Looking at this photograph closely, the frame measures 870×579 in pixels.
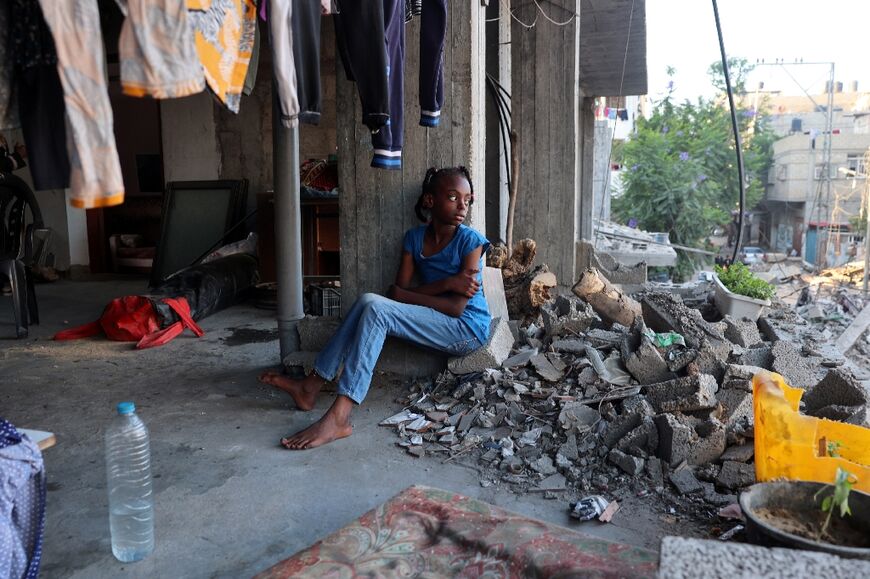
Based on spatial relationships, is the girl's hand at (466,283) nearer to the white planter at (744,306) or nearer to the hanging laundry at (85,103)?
the hanging laundry at (85,103)

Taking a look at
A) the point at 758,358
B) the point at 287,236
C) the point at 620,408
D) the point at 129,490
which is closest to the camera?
the point at 129,490

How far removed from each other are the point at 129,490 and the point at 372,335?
60.0 inches

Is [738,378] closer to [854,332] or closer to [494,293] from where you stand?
[494,293]

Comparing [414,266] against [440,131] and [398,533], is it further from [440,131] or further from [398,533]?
[398,533]

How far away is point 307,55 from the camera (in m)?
2.86

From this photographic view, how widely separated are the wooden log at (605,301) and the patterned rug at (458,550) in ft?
10.5

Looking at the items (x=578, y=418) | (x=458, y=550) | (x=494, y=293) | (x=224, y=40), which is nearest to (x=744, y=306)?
(x=494, y=293)

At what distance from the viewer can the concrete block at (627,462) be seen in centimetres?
318

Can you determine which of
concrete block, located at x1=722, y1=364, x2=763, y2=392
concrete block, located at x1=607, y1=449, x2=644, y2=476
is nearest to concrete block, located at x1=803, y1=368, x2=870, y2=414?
concrete block, located at x1=722, y1=364, x2=763, y2=392

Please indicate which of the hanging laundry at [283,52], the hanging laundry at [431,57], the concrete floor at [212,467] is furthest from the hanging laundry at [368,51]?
the concrete floor at [212,467]

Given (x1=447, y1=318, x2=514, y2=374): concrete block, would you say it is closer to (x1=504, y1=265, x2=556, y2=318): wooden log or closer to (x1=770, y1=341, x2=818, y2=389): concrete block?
(x1=504, y1=265, x2=556, y2=318): wooden log

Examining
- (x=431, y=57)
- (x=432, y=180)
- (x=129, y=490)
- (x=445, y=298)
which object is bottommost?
(x=129, y=490)

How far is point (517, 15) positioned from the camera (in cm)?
749

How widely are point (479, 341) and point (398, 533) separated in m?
1.90
